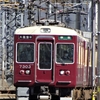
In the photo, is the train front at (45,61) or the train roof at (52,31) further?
the train roof at (52,31)

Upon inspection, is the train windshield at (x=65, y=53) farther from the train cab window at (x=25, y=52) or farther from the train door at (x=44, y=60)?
the train cab window at (x=25, y=52)

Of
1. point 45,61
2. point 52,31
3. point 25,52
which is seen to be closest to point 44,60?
point 45,61

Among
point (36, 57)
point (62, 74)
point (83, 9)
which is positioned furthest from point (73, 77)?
point (83, 9)

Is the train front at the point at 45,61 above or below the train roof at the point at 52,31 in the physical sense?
below

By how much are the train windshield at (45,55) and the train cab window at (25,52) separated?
11.2 inches

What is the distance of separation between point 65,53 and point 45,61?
69cm

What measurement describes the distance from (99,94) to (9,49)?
27347 mm

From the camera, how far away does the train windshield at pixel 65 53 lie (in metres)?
15.4

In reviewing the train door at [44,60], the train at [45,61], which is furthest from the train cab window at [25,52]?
the train door at [44,60]

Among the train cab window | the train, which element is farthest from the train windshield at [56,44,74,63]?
Result: the train cab window

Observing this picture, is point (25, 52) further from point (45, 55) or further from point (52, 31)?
point (52, 31)

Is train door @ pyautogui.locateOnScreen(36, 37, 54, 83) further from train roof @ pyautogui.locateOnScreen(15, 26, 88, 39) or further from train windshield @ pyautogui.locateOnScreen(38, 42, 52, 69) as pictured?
train roof @ pyautogui.locateOnScreen(15, 26, 88, 39)

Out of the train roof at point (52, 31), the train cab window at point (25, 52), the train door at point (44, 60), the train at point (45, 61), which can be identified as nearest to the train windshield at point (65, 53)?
the train at point (45, 61)

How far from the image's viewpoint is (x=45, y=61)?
15367 mm
